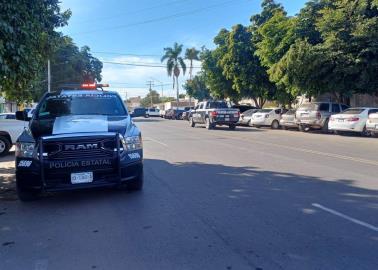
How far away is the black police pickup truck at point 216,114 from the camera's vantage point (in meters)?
28.7

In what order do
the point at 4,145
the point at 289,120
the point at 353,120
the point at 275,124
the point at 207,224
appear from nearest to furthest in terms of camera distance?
the point at 207,224 → the point at 4,145 → the point at 353,120 → the point at 289,120 → the point at 275,124

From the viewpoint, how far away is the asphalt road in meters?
4.66

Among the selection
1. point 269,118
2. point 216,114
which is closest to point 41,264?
point 216,114

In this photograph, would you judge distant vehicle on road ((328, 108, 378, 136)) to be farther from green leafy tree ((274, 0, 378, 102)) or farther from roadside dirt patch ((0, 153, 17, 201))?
roadside dirt patch ((0, 153, 17, 201))

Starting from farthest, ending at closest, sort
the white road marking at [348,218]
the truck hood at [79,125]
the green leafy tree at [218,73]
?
the green leafy tree at [218,73] < the truck hood at [79,125] < the white road marking at [348,218]

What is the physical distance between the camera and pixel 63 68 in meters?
60.0

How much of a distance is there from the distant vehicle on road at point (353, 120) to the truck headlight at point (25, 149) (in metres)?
18.6

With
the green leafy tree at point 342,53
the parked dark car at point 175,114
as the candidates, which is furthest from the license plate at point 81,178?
the parked dark car at point 175,114

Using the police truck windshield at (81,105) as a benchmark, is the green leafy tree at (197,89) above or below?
above

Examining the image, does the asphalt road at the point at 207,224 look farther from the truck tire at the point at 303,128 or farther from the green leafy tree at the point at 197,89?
the green leafy tree at the point at 197,89

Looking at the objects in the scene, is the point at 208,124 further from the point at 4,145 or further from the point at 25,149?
the point at 25,149

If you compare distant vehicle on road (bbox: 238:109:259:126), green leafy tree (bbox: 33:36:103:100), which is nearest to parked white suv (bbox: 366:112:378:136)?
distant vehicle on road (bbox: 238:109:259:126)

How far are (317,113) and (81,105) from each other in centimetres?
1930

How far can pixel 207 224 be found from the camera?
593 cm
